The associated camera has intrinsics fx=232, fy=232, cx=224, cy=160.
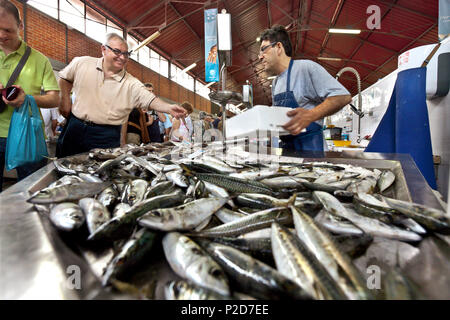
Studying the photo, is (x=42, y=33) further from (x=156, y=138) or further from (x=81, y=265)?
(x=81, y=265)

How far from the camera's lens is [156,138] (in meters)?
5.82

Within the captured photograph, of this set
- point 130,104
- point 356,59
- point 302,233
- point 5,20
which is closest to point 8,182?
point 130,104

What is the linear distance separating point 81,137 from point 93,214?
8.69 feet

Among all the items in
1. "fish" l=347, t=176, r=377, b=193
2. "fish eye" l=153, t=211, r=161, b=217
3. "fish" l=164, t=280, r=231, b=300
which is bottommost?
"fish" l=164, t=280, r=231, b=300

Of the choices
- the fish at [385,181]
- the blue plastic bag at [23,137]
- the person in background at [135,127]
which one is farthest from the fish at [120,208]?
the person in background at [135,127]

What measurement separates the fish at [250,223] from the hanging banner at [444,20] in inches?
150

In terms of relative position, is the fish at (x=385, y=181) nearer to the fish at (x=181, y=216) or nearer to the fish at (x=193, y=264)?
the fish at (x=181, y=216)

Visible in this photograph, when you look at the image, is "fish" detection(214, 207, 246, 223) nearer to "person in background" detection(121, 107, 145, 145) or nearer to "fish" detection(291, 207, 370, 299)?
"fish" detection(291, 207, 370, 299)

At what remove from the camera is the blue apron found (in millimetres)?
2912

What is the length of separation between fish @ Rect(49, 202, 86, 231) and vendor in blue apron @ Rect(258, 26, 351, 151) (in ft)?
6.77

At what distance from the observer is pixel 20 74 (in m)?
2.37

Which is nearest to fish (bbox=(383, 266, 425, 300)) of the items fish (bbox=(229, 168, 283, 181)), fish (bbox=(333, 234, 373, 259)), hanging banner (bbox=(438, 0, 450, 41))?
fish (bbox=(333, 234, 373, 259))

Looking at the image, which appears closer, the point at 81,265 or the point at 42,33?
the point at 81,265
